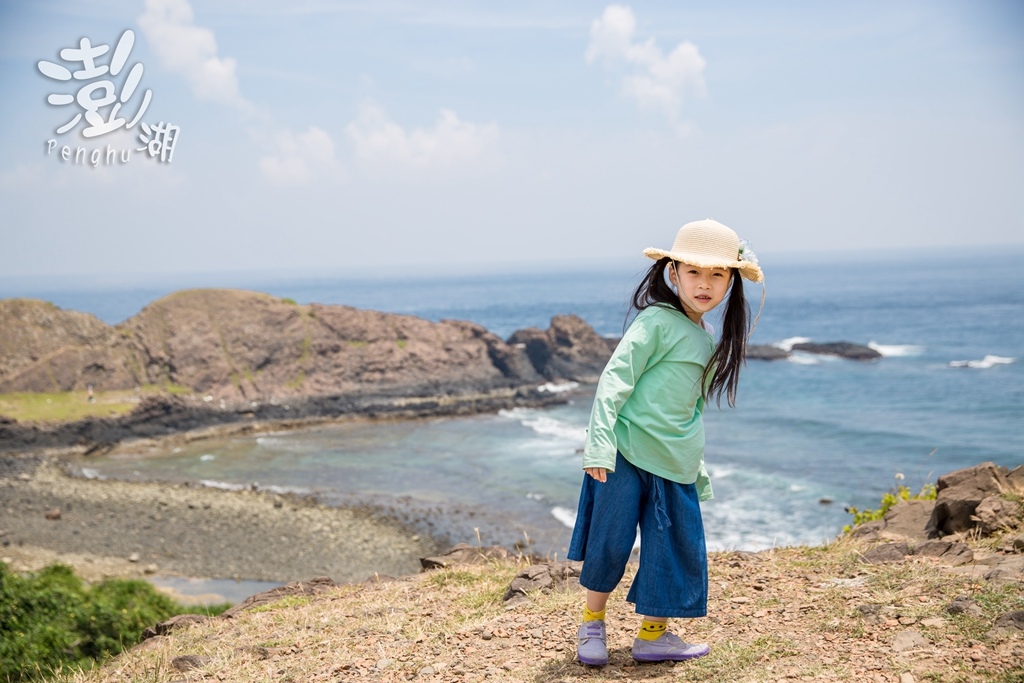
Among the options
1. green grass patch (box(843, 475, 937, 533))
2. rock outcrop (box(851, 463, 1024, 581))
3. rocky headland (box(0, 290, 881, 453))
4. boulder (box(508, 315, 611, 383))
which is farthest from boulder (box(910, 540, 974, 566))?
boulder (box(508, 315, 611, 383))

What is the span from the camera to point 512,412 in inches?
1414

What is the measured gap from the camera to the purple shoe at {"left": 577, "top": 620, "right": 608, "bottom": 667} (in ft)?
12.3

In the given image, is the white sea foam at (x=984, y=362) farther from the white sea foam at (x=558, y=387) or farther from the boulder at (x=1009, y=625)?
the boulder at (x=1009, y=625)

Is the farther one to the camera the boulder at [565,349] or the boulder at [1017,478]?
the boulder at [565,349]

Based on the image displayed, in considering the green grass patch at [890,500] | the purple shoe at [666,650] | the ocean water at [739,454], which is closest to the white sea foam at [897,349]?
the ocean water at [739,454]

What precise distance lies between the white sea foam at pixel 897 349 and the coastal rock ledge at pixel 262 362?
19814 mm

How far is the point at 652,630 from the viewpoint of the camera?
12.4ft

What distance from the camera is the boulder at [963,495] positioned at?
593 cm

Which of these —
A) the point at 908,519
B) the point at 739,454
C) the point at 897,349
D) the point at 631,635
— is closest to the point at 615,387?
the point at 631,635

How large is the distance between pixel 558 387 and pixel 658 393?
38647mm

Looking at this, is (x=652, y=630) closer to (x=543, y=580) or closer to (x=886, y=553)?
(x=543, y=580)

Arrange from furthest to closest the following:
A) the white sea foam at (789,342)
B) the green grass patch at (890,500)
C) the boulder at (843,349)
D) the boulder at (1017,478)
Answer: the white sea foam at (789,342)
the boulder at (843,349)
the green grass patch at (890,500)
the boulder at (1017,478)

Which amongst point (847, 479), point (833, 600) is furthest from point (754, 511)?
point (833, 600)

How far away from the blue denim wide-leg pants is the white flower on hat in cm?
107
